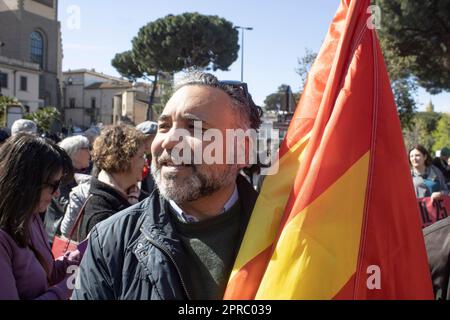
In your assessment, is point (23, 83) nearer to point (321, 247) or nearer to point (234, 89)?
point (234, 89)

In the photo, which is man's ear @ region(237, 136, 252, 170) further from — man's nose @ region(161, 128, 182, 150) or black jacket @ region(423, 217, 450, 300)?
black jacket @ region(423, 217, 450, 300)

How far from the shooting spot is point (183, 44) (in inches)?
1464

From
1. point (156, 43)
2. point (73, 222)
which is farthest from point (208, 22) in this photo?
point (73, 222)

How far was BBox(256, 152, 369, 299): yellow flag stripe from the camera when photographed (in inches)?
49.0

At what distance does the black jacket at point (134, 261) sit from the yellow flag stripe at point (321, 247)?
0.29m

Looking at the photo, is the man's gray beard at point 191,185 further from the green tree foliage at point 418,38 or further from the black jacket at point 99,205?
the green tree foliage at point 418,38

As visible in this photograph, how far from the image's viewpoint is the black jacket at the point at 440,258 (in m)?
1.71

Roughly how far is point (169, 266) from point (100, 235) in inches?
10.7

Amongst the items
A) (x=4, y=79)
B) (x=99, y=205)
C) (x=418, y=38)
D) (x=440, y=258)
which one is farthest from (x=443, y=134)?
(x=440, y=258)

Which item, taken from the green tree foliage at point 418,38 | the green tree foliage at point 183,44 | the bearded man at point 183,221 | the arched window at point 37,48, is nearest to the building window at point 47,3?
the arched window at point 37,48

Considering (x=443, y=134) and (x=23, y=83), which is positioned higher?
(x=23, y=83)

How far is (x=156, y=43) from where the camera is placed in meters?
37.3

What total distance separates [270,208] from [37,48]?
181ft

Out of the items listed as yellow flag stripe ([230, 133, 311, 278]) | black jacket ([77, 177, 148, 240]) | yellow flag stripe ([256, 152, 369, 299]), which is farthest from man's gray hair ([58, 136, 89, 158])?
yellow flag stripe ([256, 152, 369, 299])
